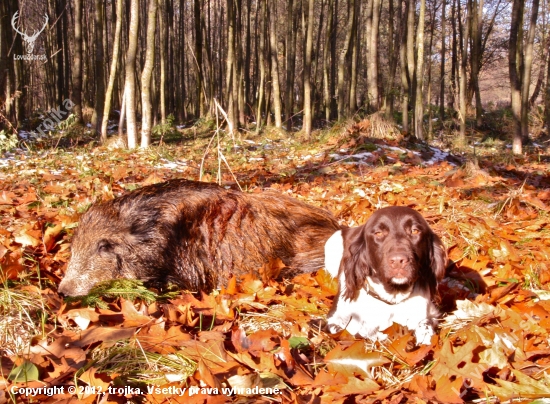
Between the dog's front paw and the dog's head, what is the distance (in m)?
0.25

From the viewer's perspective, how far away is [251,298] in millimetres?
3770

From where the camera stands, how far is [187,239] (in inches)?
157

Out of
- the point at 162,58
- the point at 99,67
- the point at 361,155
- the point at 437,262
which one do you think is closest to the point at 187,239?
the point at 437,262

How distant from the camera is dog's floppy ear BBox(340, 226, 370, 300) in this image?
325 centimetres

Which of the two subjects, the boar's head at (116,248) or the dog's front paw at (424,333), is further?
the boar's head at (116,248)

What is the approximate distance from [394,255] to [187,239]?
1848mm

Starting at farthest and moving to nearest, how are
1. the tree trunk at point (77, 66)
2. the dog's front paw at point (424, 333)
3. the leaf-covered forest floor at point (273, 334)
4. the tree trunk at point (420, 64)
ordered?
the tree trunk at point (77, 66) < the tree trunk at point (420, 64) < the dog's front paw at point (424, 333) < the leaf-covered forest floor at point (273, 334)

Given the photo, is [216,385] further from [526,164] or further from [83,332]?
[526,164]

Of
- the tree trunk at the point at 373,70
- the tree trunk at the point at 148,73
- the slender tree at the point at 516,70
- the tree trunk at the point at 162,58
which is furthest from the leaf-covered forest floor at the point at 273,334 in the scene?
the tree trunk at the point at 162,58

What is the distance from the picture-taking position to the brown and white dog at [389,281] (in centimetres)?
302

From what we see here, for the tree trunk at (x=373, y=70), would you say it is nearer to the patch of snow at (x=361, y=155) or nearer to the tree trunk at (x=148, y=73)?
the patch of snow at (x=361, y=155)

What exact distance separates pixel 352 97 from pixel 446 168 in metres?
14.6

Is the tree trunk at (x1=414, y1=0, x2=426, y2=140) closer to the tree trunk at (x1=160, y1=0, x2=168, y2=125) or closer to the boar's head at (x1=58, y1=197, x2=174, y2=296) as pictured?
the tree trunk at (x1=160, y1=0, x2=168, y2=125)

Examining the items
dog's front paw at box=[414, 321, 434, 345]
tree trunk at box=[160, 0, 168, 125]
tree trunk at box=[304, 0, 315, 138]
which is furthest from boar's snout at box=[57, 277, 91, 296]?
tree trunk at box=[160, 0, 168, 125]
